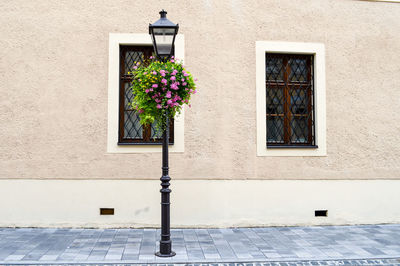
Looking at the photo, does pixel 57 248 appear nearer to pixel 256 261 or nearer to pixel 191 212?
pixel 191 212

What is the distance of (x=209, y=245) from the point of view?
5.37 meters

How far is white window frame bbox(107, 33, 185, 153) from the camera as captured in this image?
657cm

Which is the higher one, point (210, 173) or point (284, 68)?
point (284, 68)

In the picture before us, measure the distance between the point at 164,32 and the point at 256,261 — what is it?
3.33 m

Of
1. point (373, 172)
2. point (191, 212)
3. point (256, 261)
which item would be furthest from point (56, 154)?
point (373, 172)

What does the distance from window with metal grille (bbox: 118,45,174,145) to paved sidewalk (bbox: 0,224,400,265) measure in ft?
5.59

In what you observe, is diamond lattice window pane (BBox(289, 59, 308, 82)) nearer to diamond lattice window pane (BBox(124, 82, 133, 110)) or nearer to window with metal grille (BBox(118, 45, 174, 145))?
window with metal grille (BBox(118, 45, 174, 145))

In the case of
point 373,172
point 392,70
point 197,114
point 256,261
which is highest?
point 392,70

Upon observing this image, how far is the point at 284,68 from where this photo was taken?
283 inches

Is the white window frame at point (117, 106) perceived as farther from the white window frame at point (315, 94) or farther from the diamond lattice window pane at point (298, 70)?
the diamond lattice window pane at point (298, 70)

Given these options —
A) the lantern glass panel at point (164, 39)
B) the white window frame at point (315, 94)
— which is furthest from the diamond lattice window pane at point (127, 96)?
the white window frame at point (315, 94)

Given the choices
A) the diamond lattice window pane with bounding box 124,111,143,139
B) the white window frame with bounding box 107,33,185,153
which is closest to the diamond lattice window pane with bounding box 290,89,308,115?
the white window frame with bounding box 107,33,185,153

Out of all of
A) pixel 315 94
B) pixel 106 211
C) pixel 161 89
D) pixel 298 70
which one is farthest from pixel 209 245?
pixel 298 70

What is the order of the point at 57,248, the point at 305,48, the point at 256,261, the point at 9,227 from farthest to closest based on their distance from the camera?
1. the point at 305,48
2. the point at 9,227
3. the point at 57,248
4. the point at 256,261
